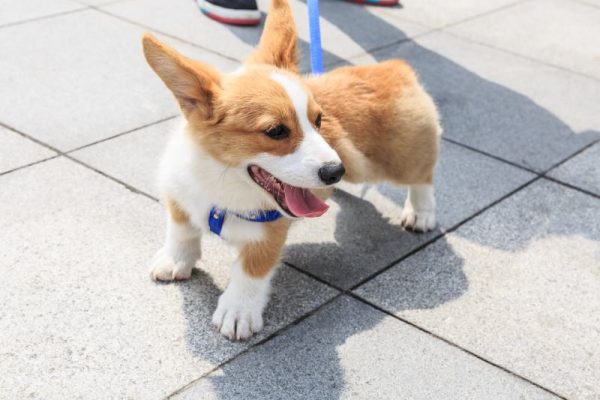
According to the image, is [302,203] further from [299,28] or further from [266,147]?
[299,28]

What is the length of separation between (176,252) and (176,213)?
0.20 m

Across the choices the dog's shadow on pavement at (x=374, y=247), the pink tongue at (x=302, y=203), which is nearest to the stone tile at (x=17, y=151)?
the dog's shadow on pavement at (x=374, y=247)

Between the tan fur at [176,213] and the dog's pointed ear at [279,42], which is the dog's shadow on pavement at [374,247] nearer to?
the tan fur at [176,213]

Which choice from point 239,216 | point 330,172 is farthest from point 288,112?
point 239,216

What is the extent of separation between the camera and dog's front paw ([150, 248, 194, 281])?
371 cm

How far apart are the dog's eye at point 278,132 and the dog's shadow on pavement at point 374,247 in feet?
3.05

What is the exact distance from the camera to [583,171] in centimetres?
514

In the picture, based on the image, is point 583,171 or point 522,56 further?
point 522,56

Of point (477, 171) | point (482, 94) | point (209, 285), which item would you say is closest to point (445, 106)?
point (482, 94)

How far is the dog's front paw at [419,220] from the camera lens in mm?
4363

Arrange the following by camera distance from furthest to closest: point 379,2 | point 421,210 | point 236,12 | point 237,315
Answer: point 379,2 → point 236,12 → point 421,210 → point 237,315

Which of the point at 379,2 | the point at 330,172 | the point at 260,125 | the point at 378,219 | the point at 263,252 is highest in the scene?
the point at 260,125

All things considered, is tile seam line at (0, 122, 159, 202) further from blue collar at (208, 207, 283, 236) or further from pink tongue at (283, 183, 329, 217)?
pink tongue at (283, 183, 329, 217)

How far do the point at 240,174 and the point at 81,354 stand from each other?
1.00 meters
